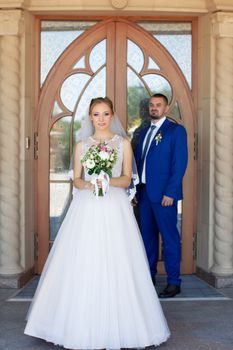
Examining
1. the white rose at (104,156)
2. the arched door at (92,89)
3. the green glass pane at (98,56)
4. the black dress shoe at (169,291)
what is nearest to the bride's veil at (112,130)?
the white rose at (104,156)

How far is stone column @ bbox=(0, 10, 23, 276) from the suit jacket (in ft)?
4.03

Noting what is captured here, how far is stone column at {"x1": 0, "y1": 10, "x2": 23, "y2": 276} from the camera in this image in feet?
19.1

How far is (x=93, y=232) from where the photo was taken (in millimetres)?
4340

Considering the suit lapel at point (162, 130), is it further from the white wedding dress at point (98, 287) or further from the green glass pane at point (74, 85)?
the white wedding dress at point (98, 287)

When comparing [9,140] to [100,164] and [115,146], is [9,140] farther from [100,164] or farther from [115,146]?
[100,164]

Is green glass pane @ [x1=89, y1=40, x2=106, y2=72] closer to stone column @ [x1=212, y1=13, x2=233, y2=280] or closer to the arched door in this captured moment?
the arched door

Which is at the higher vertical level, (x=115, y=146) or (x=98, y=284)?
(x=115, y=146)

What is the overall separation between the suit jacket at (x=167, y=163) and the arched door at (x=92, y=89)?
2.33 ft

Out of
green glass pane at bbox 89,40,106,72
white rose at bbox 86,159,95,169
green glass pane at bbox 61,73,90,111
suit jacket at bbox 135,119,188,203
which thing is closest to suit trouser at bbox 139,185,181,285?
suit jacket at bbox 135,119,188,203

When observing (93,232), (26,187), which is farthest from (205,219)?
(93,232)

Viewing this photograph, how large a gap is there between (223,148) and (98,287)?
2.29 metres

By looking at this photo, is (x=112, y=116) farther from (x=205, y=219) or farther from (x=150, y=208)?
(x=205, y=219)

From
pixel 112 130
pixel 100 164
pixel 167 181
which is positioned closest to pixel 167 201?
pixel 167 181

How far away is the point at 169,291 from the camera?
570 centimetres
